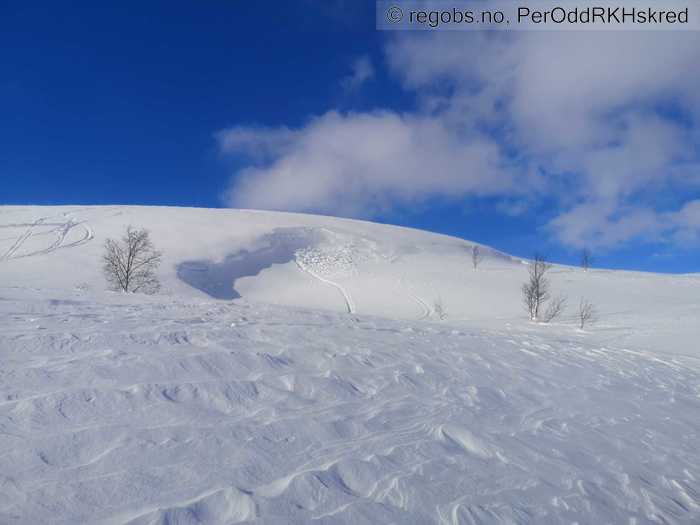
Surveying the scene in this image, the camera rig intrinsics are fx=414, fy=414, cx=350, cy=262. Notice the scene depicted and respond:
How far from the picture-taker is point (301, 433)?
450 cm

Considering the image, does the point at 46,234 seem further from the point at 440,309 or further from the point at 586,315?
the point at 586,315

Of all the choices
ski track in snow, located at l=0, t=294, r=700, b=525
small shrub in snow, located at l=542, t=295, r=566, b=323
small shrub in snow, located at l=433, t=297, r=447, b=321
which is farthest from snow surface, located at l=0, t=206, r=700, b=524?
small shrub in snow, located at l=433, t=297, r=447, b=321

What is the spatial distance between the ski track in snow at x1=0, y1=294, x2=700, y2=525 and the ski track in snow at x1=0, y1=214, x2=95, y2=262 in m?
47.7

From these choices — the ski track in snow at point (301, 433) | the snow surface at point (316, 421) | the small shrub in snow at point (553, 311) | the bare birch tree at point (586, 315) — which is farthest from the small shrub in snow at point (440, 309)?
the ski track in snow at point (301, 433)

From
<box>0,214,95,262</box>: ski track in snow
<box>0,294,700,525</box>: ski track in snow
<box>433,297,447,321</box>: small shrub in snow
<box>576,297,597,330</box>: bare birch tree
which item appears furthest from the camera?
<box>0,214,95,262</box>: ski track in snow

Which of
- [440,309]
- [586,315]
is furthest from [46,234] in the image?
[586,315]

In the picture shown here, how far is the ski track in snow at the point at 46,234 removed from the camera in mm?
46147

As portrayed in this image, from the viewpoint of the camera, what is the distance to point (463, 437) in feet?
16.5

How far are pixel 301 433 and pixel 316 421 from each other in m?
0.35

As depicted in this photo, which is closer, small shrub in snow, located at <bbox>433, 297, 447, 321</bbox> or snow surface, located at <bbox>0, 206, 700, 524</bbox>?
snow surface, located at <bbox>0, 206, 700, 524</bbox>

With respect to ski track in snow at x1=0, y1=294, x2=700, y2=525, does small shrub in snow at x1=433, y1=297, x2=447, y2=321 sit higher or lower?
lower

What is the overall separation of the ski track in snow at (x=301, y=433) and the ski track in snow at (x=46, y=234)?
156 ft

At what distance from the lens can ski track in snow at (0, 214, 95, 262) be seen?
46147mm

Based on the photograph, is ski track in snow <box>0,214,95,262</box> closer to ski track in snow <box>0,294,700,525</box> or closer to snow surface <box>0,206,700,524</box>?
snow surface <box>0,206,700,524</box>
